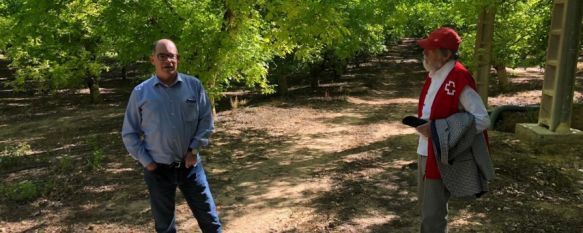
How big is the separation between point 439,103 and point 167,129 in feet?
6.23

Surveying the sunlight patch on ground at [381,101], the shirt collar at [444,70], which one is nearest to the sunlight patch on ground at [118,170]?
the shirt collar at [444,70]

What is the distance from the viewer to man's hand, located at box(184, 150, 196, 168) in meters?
3.53

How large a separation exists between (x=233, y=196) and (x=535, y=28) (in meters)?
8.83

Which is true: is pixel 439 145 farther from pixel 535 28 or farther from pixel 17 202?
pixel 535 28

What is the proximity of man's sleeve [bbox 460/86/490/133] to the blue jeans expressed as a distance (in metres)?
2.00

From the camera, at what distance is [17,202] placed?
623 centimetres

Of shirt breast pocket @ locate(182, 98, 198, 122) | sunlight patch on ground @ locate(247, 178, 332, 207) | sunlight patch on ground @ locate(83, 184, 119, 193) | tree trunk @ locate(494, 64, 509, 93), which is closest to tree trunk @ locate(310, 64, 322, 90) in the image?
tree trunk @ locate(494, 64, 509, 93)

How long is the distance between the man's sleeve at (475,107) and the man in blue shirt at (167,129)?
74.0 inches

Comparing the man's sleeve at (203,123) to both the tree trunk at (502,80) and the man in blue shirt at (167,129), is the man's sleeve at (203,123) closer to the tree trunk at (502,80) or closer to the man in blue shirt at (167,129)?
the man in blue shirt at (167,129)

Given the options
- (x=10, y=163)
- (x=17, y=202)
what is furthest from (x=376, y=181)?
(x=10, y=163)

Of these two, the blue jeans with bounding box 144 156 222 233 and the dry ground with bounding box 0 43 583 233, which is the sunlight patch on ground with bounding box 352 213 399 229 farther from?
the blue jeans with bounding box 144 156 222 233

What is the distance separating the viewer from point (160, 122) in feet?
11.3

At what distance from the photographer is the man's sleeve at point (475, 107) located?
291 cm

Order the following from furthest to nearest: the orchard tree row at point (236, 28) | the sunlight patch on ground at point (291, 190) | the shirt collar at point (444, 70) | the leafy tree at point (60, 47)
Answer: the leafy tree at point (60, 47), the orchard tree row at point (236, 28), the sunlight patch on ground at point (291, 190), the shirt collar at point (444, 70)
